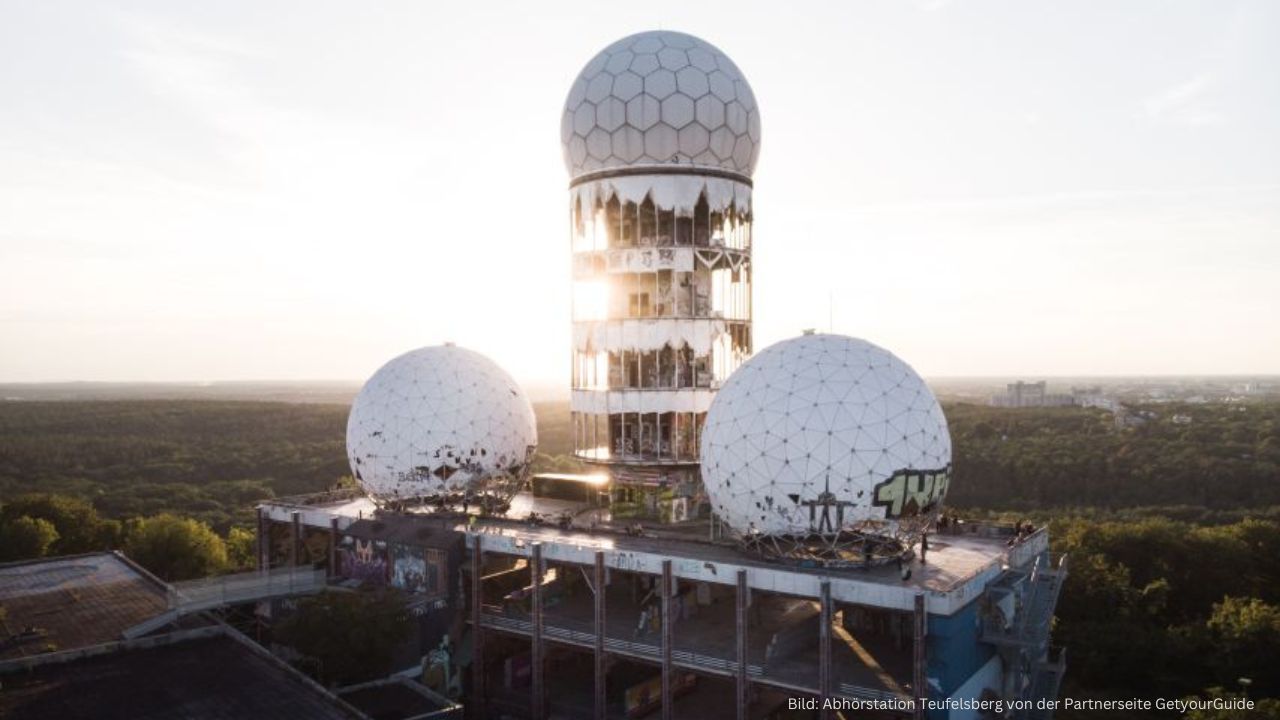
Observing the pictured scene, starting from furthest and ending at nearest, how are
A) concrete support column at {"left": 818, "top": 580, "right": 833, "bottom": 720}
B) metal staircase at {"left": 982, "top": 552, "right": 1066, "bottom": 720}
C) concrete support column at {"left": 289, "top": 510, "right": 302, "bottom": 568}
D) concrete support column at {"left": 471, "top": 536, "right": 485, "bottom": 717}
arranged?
concrete support column at {"left": 289, "top": 510, "right": 302, "bottom": 568}
concrete support column at {"left": 471, "top": 536, "right": 485, "bottom": 717}
metal staircase at {"left": 982, "top": 552, "right": 1066, "bottom": 720}
concrete support column at {"left": 818, "top": 580, "right": 833, "bottom": 720}

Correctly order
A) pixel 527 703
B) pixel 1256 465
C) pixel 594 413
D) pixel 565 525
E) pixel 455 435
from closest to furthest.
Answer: pixel 527 703
pixel 565 525
pixel 455 435
pixel 594 413
pixel 1256 465

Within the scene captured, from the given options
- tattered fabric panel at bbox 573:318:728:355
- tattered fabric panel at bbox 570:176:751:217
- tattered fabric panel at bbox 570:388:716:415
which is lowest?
tattered fabric panel at bbox 570:388:716:415

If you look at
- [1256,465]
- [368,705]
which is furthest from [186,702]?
[1256,465]

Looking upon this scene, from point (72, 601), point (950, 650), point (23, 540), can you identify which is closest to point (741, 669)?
point (950, 650)

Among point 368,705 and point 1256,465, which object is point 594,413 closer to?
point 368,705

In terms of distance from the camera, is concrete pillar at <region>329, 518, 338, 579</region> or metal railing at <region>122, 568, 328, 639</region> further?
→ concrete pillar at <region>329, 518, 338, 579</region>

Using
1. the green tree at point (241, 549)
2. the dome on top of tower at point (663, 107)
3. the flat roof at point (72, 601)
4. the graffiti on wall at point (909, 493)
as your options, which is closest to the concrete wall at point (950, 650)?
the graffiti on wall at point (909, 493)

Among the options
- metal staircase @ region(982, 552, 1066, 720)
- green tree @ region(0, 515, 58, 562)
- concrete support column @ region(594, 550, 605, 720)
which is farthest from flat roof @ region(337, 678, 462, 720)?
green tree @ region(0, 515, 58, 562)

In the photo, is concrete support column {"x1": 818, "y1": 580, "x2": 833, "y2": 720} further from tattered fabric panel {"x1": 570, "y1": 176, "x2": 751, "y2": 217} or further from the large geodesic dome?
tattered fabric panel {"x1": 570, "y1": 176, "x2": 751, "y2": 217}
